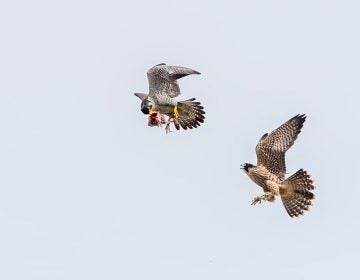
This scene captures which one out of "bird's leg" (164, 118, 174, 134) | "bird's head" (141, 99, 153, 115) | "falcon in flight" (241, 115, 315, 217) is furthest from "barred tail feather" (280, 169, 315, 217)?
"bird's head" (141, 99, 153, 115)

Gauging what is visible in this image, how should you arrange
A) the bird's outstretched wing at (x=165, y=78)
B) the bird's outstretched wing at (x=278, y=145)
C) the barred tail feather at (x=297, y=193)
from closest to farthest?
1. the barred tail feather at (x=297, y=193)
2. the bird's outstretched wing at (x=278, y=145)
3. the bird's outstretched wing at (x=165, y=78)

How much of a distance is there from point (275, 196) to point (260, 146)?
94cm

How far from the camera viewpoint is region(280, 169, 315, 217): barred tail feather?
78.7 feet

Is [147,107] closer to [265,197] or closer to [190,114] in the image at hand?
[190,114]

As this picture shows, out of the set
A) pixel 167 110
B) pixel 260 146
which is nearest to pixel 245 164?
pixel 260 146

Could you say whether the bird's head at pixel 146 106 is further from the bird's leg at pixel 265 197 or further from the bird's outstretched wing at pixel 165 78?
the bird's leg at pixel 265 197

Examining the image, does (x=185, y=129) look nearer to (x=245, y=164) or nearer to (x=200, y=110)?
(x=200, y=110)

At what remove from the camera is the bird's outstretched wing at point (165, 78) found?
2547cm

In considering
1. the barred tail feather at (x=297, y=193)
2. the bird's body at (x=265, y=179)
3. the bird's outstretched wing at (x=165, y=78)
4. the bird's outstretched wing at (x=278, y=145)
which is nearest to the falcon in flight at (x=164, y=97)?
the bird's outstretched wing at (x=165, y=78)

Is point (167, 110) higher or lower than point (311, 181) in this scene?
higher

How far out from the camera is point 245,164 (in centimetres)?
2466

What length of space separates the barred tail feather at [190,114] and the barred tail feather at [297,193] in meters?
2.77

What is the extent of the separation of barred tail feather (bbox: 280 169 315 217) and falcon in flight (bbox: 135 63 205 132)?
2631 mm

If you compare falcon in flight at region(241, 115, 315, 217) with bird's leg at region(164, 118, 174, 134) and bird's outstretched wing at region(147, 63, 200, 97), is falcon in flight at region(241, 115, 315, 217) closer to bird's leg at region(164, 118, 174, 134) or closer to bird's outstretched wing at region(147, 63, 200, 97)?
bird's leg at region(164, 118, 174, 134)
